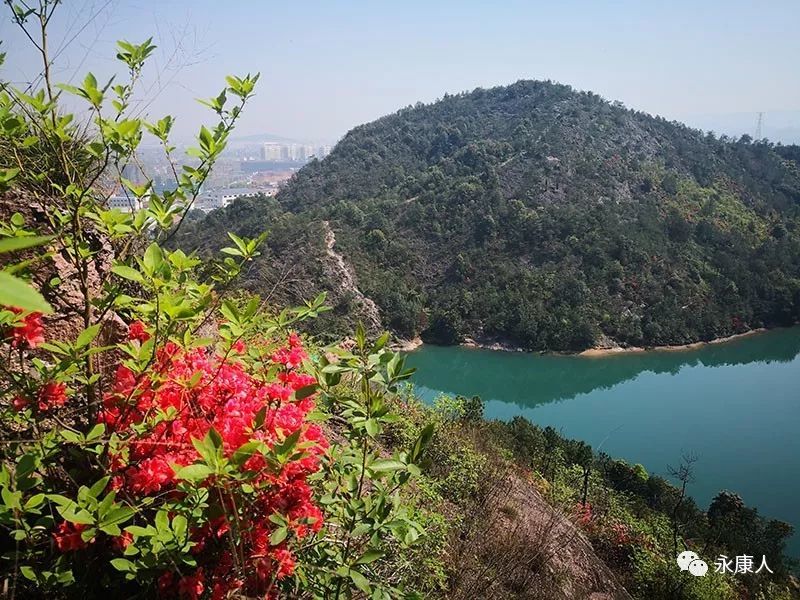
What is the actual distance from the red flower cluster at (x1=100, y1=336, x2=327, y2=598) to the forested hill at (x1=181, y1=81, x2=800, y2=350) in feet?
54.0

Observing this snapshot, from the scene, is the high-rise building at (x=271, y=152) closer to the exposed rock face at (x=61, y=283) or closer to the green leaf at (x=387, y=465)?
the exposed rock face at (x=61, y=283)

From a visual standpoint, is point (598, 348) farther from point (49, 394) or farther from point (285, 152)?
point (285, 152)

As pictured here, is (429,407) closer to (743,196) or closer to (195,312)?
(195,312)

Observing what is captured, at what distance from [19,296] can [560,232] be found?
25.3 metres

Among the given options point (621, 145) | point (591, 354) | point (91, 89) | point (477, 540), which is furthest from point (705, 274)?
point (91, 89)

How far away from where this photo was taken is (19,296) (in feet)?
0.84

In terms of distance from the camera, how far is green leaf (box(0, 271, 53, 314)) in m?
0.25

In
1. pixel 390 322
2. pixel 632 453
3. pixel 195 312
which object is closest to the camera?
pixel 195 312

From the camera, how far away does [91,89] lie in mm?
968

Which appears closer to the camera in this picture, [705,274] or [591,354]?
[591,354]

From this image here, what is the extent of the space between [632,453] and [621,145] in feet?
72.5

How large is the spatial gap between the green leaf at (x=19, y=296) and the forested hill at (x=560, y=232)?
17.2m

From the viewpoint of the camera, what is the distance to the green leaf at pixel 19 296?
254 millimetres

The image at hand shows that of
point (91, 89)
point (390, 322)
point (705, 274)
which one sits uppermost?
point (91, 89)
